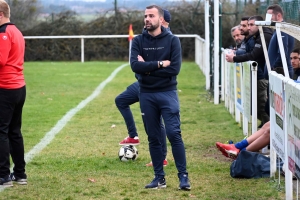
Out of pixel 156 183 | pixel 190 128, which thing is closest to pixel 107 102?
pixel 190 128

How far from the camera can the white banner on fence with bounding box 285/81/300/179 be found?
5996mm

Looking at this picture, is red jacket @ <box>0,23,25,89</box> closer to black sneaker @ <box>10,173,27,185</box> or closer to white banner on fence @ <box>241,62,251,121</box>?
black sneaker @ <box>10,173,27,185</box>

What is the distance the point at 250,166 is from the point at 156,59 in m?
1.71

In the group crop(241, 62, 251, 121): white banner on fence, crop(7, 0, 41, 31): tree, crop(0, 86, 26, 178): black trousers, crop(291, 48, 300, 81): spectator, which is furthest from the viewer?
crop(7, 0, 41, 31): tree

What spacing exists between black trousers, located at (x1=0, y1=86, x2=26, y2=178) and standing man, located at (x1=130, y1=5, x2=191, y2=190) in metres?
1.33

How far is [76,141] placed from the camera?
11125 millimetres

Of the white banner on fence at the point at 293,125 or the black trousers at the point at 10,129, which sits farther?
the black trousers at the point at 10,129

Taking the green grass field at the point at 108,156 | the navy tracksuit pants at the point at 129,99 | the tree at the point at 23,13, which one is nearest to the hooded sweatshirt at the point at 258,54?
the green grass field at the point at 108,156

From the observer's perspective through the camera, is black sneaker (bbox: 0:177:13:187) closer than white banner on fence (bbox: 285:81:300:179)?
No

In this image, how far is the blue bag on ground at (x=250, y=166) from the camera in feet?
27.0

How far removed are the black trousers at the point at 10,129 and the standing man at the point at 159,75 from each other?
52.2 inches

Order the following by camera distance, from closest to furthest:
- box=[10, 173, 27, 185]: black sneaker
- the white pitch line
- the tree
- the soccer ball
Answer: box=[10, 173, 27, 185]: black sneaker < the soccer ball < the white pitch line < the tree

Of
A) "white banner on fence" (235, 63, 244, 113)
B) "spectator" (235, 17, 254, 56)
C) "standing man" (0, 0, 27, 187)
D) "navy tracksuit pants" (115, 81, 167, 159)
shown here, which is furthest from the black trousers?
"white banner on fence" (235, 63, 244, 113)

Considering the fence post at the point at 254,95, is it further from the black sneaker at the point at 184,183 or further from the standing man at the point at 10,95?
the standing man at the point at 10,95
